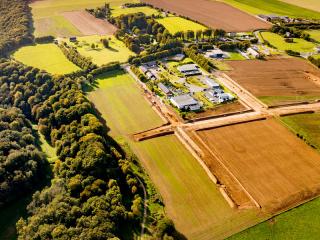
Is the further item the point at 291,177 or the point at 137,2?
the point at 137,2

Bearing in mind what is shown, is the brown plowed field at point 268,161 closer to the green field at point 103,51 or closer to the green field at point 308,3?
the green field at point 103,51

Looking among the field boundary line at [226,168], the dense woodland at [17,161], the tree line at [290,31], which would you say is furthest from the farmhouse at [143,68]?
the tree line at [290,31]

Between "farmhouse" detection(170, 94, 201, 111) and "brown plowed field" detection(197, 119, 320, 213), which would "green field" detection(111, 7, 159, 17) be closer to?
"farmhouse" detection(170, 94, 201, 111)

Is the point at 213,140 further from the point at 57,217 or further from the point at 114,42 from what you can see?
the point at 114,42

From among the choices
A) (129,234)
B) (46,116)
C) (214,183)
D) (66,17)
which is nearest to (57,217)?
(129,234)

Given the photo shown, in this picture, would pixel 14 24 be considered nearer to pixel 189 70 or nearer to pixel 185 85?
pixel 189 70

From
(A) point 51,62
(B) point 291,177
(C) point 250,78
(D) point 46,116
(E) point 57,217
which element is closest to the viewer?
(E) point 57,217
